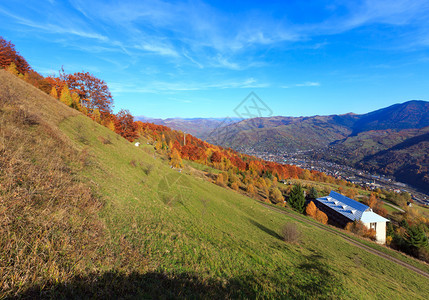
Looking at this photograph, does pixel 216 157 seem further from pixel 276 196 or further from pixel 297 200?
pixel 297 200

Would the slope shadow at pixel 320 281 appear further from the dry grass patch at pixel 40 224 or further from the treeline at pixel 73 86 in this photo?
the treeline at pixel 73 86

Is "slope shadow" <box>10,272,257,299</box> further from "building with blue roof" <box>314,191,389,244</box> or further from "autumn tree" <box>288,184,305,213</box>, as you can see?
"building with blue roof" <box>314,191,389,244</box>

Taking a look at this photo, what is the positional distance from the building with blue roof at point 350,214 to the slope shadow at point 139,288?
185 ft

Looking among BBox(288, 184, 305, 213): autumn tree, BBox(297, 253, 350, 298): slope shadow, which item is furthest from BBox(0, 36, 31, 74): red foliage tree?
BBox(288, 184, 305, 213): autumn tree

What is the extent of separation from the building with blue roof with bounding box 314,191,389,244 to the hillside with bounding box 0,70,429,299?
3678 cm

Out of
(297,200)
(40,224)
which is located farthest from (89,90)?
(297,200)

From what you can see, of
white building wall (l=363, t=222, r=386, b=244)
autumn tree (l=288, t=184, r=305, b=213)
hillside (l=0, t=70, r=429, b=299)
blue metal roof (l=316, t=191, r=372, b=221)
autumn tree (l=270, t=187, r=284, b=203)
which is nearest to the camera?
hillside (l=0, t=70, r=429, b=299)

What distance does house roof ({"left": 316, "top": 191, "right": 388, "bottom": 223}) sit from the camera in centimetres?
4631

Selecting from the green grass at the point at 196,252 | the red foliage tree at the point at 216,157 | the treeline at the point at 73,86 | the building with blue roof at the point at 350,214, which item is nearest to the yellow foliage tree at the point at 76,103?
the treeline at the point at 73,86

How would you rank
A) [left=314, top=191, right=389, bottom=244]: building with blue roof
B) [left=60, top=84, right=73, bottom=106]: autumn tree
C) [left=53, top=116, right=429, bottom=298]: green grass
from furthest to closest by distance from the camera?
[left=314, top=191, right=389, bottom=244]: building with blue roof < [left=60, top=84, right=73, bottom=106]: autumn tree < [left=53, top=116, right=429, bottom=298]: green grass

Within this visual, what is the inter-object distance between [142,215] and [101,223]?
11.1 feet

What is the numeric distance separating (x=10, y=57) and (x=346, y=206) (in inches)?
3803

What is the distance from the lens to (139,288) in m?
5.24

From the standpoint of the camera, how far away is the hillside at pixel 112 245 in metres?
4.46
